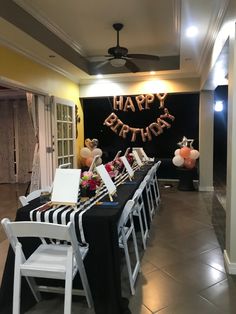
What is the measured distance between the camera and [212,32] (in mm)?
3703

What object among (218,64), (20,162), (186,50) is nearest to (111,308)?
(218,64)

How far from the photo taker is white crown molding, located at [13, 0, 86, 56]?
11.5 ft

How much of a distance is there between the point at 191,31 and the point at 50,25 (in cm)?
203

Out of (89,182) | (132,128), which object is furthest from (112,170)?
(132,128)

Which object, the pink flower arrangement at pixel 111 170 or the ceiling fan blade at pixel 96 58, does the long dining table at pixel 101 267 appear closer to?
the pink flower arrangement at pixel 111 170

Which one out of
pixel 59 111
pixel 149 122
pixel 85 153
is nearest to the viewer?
pixel 59 111

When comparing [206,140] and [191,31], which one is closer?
[191,31]

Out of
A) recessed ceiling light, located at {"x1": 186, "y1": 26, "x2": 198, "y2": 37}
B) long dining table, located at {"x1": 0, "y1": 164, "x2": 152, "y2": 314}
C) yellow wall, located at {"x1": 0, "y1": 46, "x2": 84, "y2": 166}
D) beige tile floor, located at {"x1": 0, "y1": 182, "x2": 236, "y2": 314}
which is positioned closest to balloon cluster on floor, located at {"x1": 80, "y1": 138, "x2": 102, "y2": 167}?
yellow wall, located at {"x1": 0, "y1": 46, "x2": 84, "y2": 166}

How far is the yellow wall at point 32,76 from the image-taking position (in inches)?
154

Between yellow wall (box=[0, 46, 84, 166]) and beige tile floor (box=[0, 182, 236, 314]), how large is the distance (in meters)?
2.26

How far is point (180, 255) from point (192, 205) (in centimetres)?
215

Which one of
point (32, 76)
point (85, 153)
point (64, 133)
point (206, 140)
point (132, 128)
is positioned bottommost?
point (85, 153)

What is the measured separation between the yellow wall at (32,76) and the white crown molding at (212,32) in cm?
276

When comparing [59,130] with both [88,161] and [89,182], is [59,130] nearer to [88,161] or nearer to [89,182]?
[88,161]
